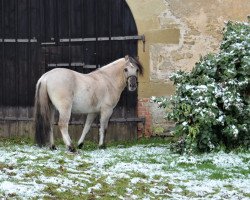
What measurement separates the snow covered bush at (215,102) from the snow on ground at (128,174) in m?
0.46

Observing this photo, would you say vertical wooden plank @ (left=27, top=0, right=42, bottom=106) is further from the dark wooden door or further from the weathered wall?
the weathered wall

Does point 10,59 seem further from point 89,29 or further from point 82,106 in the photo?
point 82,106

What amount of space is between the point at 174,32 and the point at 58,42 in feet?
8.35

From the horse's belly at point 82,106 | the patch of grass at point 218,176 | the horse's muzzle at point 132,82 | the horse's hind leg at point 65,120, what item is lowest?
the patch of grass at point 218,176

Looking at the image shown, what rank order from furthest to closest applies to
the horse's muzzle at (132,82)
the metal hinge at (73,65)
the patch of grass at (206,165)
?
the metal hinge at (73,65) < the horse's muzzle at (132,82) < the patch of grass at (206,165)

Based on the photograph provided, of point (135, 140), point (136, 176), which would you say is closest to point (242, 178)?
point (136, 176)

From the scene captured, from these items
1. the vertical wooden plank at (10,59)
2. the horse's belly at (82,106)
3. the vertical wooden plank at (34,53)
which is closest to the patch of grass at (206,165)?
the horse's belly at (82,106)

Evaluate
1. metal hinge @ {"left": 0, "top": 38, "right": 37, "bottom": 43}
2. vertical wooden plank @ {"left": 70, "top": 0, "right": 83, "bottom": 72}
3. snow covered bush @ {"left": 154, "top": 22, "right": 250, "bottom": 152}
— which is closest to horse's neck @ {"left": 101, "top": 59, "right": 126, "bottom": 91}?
snow covered bush @ {"left": 154, "top": 22, "right": 250, "bottom": 152}

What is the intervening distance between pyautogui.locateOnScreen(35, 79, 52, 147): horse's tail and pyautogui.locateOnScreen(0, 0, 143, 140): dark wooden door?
10.4ft

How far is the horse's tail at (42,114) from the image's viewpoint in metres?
9.63

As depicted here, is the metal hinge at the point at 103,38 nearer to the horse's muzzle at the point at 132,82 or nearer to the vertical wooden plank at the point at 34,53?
the vertical wooden plank at the point at 34,53

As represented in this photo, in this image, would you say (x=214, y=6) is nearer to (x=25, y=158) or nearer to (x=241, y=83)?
(x=241, y=83)

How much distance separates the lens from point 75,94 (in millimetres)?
10023

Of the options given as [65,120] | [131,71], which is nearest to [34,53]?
[131,71]
